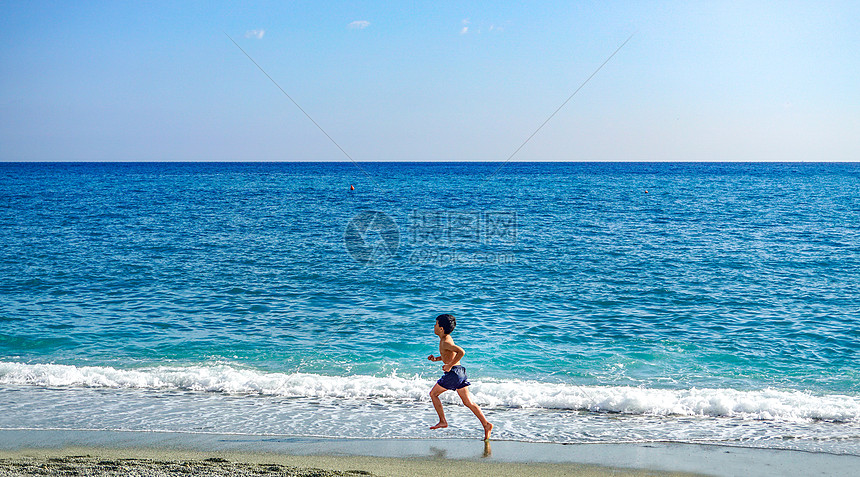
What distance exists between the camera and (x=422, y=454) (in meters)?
7.14

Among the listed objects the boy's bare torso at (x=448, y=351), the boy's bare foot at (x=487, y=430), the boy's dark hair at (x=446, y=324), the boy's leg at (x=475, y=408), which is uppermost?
the boy's dark hair at (x=446, y=324)

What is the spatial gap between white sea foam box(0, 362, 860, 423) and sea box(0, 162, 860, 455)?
0.04 meters

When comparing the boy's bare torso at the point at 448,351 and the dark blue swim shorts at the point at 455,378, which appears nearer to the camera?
the boy's bare torso at the point at 448,351

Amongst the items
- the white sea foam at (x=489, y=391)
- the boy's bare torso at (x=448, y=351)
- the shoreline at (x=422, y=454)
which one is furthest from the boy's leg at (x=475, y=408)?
the white sea foam at (x=489, y=391)

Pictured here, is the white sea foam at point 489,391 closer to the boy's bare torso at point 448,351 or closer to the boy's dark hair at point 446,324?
the boy's bare torso at point 448,351

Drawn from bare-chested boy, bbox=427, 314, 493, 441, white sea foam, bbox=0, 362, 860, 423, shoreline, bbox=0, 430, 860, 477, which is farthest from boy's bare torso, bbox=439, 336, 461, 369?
white sea foam, bbox=0, 362, 860, 423

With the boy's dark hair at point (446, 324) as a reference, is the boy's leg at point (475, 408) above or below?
below

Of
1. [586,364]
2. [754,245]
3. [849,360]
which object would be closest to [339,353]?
[586,364]

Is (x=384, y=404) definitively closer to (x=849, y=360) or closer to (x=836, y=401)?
(x=836, y=401)

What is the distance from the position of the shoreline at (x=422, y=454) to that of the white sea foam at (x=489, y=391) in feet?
5.05

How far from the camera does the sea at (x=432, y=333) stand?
855 cm

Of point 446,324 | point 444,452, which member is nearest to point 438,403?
point 444,452

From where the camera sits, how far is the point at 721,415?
28.7ft

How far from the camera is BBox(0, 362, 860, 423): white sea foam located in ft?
29.0
